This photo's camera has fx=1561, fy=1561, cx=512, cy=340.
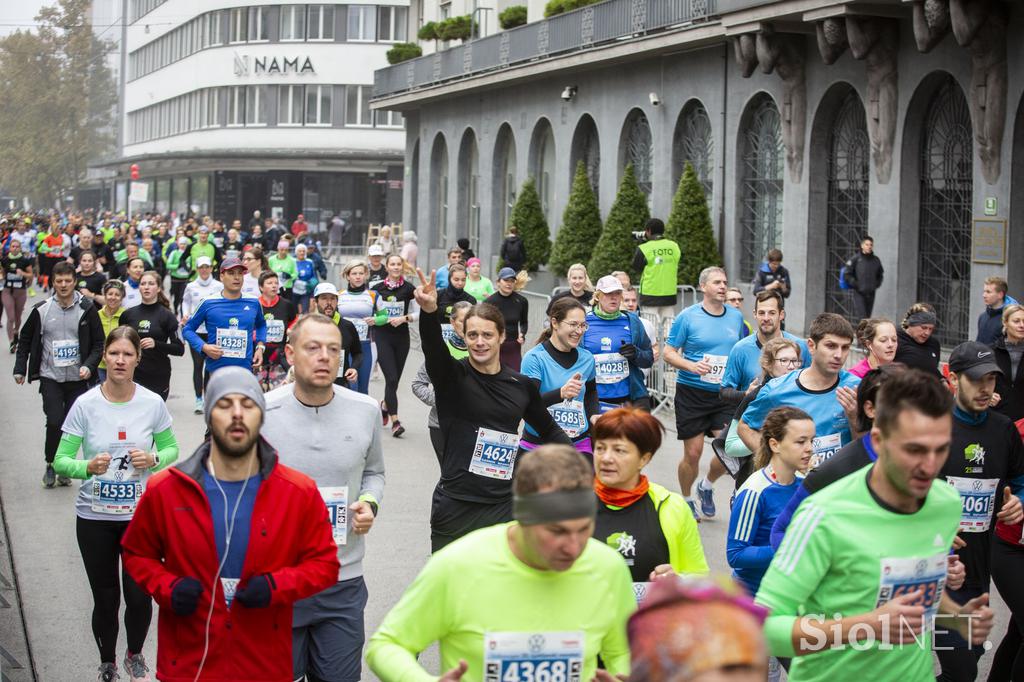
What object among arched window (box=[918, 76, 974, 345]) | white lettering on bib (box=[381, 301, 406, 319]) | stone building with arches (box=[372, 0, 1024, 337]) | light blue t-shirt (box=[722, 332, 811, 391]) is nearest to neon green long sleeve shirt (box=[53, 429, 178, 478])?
light blue t-shirt (box=[722, 332, 811, 391])

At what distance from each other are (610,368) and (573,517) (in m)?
7.57

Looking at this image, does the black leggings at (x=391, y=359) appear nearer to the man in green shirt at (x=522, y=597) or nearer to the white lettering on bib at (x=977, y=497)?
the white lettering on bib at (x=977, y=497)

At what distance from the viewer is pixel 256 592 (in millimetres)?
5035

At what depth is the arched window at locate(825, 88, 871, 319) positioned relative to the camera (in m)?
24.6

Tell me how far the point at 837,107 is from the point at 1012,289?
5.87m

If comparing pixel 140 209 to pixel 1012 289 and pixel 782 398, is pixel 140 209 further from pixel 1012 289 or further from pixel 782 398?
pixel 782 398

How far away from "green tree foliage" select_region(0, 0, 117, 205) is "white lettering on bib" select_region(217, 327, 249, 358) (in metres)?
104

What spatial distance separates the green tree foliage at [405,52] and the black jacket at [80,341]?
111ft

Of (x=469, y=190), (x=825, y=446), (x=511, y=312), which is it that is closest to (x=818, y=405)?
(x=825, y=446)

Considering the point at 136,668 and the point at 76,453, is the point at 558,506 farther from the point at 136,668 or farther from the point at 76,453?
the point at 76,453

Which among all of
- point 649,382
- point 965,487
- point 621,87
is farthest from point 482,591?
point 621,87

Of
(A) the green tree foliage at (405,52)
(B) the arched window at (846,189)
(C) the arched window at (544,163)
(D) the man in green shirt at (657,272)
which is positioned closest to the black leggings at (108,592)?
(D) the man in green shirt at (657,272)

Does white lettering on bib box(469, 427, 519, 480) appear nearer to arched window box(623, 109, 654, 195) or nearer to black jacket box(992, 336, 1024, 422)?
black jacket box(992, 336, 1024, 422)

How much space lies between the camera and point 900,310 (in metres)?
23.2
